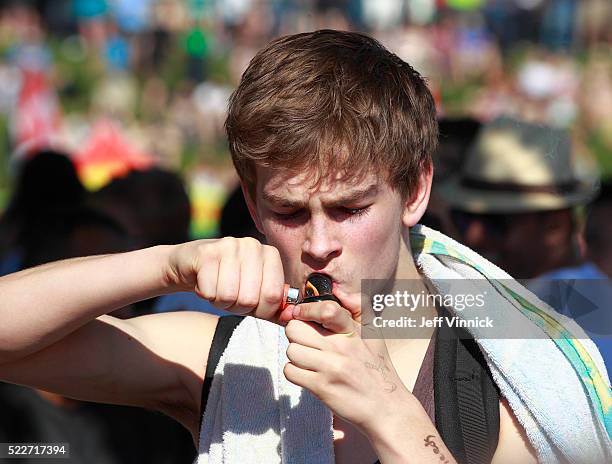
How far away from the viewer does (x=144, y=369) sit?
7.23 ft

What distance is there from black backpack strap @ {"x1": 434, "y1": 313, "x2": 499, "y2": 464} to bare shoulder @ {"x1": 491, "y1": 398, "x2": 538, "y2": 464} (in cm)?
2

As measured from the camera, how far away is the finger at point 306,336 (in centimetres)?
176

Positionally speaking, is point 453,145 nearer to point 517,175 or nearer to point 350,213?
point 517,175

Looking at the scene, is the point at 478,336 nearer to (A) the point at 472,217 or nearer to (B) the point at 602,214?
(A) the point at 472,217

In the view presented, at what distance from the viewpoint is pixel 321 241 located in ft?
6.48

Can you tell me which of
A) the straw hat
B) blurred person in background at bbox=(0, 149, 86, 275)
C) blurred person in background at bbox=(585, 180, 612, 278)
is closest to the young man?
the straw hat

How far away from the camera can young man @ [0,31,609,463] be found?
180 cm

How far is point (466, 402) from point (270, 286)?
0.46 m

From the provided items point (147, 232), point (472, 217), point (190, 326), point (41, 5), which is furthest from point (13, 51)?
point (190, 326)

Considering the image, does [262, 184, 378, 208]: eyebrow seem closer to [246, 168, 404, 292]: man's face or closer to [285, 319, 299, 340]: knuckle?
[246, 168, 404, 292]: man's face

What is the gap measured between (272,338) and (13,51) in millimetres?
10648

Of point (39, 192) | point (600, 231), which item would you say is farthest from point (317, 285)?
point (39, 192)

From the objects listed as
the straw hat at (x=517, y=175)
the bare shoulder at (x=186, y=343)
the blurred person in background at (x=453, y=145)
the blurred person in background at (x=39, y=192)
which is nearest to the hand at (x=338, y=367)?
the bare shoulder at (x=186, y=343)

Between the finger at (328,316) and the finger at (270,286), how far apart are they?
1.8 inches
